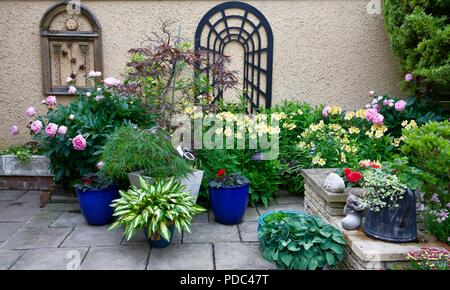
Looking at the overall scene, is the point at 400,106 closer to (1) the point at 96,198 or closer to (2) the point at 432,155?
(2) the point at 432,155

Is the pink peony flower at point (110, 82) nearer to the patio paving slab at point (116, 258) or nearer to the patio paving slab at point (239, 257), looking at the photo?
the patio paving slab at point (116, 258)

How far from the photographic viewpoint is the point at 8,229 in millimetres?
3463

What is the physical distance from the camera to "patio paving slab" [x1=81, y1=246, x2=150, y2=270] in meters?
2.78

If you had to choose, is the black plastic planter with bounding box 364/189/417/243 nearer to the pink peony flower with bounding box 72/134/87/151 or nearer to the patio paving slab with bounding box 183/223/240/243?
the patio paving slab with bounding box 183/223/240/243

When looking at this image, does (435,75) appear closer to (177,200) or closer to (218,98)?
(218,98)

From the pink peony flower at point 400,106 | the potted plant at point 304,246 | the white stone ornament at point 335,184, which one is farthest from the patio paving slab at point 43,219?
the pink peony flower at point 400,106

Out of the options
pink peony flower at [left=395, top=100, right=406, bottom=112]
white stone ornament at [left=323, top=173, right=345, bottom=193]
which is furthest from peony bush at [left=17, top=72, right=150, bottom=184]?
pink peony flower at [left=395, top=100, right=406, bottom=112]

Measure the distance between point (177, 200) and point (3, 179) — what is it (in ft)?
9.05

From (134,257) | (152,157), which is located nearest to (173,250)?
(134,257)

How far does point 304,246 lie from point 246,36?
10.2 feet

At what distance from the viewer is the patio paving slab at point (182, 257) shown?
110 inches

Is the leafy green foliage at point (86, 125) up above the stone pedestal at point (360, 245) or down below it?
above

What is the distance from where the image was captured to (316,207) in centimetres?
333

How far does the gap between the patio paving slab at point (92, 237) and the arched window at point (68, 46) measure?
208 centimetres
